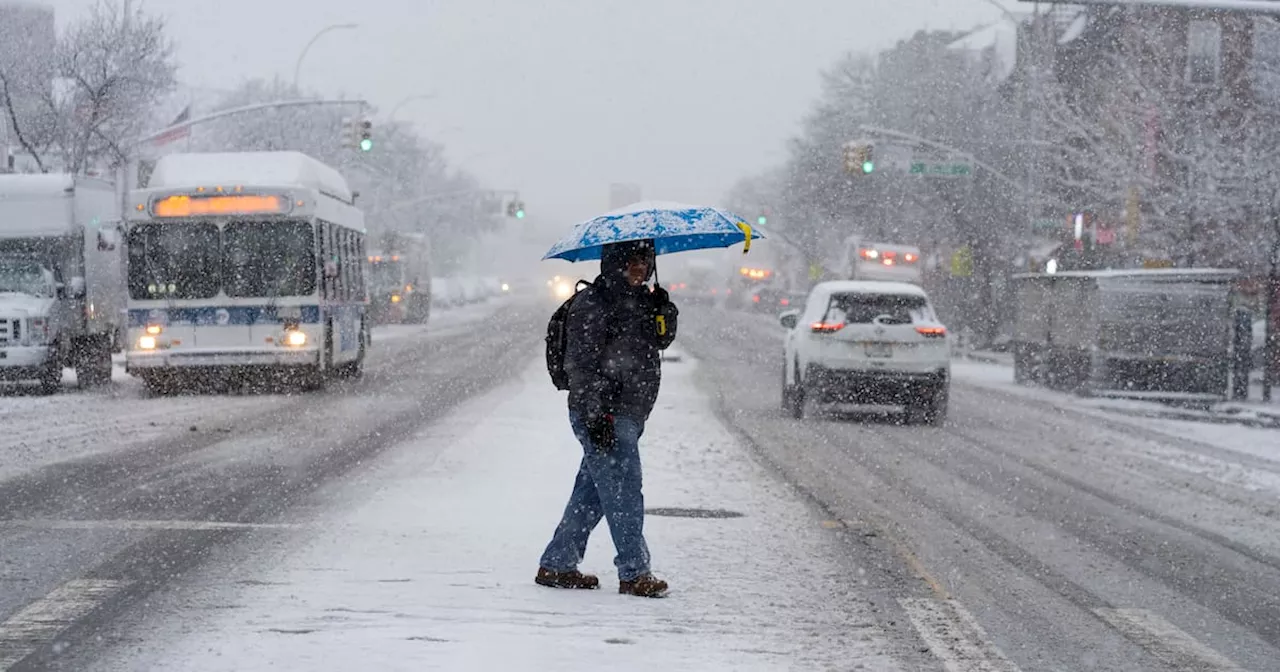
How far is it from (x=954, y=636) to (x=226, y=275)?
18431mm

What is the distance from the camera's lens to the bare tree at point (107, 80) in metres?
38.9

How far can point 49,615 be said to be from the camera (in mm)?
7637

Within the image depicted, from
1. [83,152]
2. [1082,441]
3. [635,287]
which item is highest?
[83,152]

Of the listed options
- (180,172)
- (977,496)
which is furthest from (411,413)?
(977,496)

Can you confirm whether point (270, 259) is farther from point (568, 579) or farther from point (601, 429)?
point (601, 429)

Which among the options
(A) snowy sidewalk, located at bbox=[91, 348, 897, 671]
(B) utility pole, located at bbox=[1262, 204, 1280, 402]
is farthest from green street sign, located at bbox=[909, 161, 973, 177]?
(A) snowy sidewalk, located at bbox=[91, 348, 897, 671]

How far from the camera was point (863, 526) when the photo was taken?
441 inches

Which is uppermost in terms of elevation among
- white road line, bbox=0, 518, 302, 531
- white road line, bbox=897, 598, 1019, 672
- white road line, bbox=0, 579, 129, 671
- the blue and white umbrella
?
the blue and white umbrella

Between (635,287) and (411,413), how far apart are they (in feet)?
43.7

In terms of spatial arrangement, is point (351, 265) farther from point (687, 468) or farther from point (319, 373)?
point (687, 468)

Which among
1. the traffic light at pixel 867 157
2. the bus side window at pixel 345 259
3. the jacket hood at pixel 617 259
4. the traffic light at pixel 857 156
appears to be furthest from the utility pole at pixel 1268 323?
the jacket hood at pixel 617 259

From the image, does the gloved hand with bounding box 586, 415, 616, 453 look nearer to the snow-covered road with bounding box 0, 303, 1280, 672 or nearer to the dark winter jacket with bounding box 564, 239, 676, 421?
the dark winter jacket with bounding box 564, 239, 676, 421

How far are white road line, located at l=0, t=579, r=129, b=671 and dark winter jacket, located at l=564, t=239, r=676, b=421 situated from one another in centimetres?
243

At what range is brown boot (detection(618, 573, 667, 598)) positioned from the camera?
26.5 ft
